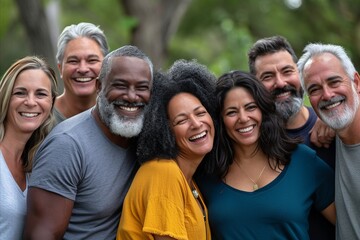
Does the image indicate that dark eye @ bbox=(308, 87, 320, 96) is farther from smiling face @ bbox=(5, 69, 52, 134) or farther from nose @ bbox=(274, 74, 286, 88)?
smiling face @ bbox=(5, 69, 52, 134)

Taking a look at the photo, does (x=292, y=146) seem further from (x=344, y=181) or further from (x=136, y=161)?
(x=136, y=161)

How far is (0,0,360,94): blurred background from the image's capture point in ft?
33.7

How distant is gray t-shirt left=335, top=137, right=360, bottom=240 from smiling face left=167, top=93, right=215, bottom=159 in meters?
0.98

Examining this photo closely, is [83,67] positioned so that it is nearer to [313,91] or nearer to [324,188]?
[313,91]

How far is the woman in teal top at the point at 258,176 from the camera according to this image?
450cm

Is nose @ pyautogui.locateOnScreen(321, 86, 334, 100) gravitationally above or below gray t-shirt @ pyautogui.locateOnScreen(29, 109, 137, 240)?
above

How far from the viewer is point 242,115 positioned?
4629 mm

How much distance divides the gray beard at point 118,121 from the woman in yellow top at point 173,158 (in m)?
0.09

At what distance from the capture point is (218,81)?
4762 millimetres

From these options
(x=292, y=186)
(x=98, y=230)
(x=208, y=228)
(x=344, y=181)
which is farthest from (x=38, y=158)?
(x=344, y=181)

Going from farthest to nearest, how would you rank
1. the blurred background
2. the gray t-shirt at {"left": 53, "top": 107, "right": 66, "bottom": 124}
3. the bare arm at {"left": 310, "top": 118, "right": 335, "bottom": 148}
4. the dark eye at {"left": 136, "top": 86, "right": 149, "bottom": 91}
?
the blurred background < the gray t-shirt at {"left": 53, "top": 107, "right": 66, "bottom": 124} < the bare arm at {"left": 310, "top": 118, "right": 335, "bottom": 148} < the dark eye at {"left": 136, "top": 86, "right": 149, "bottom": 91}

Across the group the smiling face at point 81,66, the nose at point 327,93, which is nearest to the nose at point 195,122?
the nose at point 327,93

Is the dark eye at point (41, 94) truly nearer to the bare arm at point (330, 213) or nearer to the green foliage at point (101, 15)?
the bare arm at point (330, 213)

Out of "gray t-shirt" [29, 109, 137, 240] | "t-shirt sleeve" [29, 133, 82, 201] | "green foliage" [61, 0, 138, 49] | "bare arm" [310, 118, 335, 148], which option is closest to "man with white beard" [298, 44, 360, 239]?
"bare arm" [310, 118, 335, 148]
